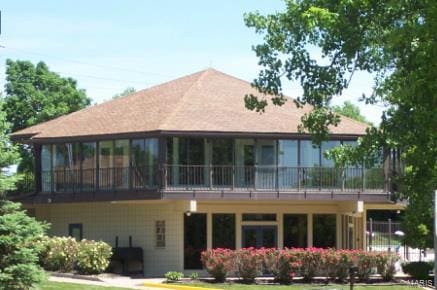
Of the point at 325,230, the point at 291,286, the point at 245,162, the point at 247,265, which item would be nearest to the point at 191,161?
the point at 245,162

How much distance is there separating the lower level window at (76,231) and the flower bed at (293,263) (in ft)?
26.7

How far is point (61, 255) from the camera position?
3519 cm

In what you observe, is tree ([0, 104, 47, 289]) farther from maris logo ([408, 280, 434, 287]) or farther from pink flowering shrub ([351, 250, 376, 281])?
maris logo ([408, 280, 434, 287])

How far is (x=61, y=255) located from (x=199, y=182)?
6.86 m

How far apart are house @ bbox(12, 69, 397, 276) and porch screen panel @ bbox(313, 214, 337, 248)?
52mm

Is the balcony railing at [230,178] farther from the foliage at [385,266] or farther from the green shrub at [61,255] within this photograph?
the green shrub at [61,255]

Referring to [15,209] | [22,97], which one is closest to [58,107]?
[22,97]

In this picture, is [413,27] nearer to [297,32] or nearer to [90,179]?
[297,32]

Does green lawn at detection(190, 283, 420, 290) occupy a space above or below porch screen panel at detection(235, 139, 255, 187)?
below

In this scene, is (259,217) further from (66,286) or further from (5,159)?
(5,159)

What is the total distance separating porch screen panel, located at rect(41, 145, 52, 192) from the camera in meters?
41.7

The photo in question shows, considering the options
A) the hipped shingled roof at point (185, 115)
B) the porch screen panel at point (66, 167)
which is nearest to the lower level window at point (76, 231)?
the porch screen panel at point (66, 167)

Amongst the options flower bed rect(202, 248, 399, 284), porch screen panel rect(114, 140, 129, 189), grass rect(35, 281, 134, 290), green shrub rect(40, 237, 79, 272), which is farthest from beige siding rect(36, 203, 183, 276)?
grass rect(35, 281, 134, 290)

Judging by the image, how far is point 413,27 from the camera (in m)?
14.4
